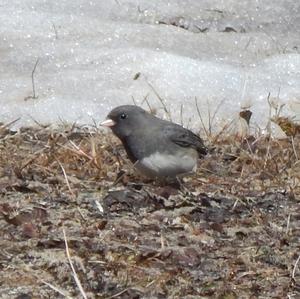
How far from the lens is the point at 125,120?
20.0ft

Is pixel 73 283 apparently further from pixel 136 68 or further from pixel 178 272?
pixel 136 68

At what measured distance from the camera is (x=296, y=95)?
24.5ft

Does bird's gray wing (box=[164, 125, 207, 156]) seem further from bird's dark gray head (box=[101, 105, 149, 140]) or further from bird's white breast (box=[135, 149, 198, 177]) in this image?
bird's dark gray head (box=[101, 105, 149, 140])

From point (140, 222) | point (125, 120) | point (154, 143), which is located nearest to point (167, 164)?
point (154, 143)

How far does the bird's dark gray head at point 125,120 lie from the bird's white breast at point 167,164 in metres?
0.25

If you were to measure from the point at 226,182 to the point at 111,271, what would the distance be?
5.29 ft

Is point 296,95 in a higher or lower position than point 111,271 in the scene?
lower

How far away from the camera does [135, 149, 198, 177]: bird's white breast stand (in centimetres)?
576

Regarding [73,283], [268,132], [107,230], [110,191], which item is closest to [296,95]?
[268,132]

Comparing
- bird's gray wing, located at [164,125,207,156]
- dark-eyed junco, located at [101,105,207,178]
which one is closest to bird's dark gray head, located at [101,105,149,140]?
dark-eyed junco, located at [101,105,207,178]

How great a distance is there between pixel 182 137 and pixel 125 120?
0.33 metres

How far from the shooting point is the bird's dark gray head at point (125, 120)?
6.04 metres

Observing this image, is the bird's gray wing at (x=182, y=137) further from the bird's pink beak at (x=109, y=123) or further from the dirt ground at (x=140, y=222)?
the bird's pink beak at (x=109, y=123)

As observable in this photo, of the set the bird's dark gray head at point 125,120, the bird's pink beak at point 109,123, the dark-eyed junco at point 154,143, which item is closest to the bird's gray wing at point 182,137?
the dark-eyed junco at point 154,143
